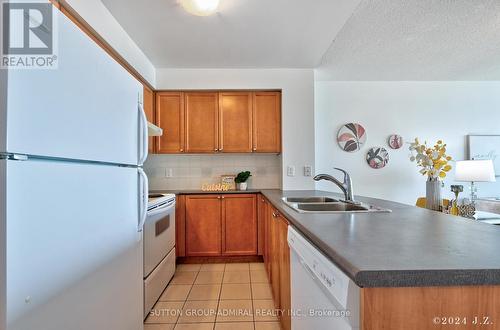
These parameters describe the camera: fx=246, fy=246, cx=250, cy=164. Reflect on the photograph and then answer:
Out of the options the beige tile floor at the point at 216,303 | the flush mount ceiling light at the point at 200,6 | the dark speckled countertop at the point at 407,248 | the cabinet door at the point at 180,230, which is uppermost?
the flush mount ceiling light at the point at 200,6

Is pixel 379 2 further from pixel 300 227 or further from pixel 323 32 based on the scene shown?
pixel 300 227

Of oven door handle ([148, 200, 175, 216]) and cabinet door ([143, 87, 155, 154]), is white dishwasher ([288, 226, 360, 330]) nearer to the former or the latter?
oven door handle ([148, 200, 175, 216])

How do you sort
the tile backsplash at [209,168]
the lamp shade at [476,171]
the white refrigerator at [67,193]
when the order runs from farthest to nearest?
the tile backsplash at [209,168], the lamp shade at [476,171], the white refrigerator at [67,193]

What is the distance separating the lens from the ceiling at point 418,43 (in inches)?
79.0

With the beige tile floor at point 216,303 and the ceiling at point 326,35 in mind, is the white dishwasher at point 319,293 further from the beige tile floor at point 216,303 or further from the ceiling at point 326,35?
the ceiling at point 326,35

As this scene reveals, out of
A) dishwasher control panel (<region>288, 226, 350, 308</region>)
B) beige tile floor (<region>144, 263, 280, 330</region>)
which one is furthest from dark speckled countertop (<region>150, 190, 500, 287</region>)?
beige tile floor (<region>144, 263, 280, 330</region>)

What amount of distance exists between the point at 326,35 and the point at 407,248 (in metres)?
2.28

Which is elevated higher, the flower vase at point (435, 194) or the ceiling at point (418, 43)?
the ceiling at point (418, 43)

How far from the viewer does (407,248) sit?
0.69m

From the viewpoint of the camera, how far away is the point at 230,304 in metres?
2.05

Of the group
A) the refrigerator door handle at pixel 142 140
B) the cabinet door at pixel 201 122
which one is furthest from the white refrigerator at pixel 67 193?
the cabinet door at pixel 201 122

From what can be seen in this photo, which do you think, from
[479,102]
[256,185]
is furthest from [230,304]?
[479,102]

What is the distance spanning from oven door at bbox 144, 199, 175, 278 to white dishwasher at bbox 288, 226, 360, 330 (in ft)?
3.76

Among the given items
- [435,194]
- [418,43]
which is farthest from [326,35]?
[435,194]
